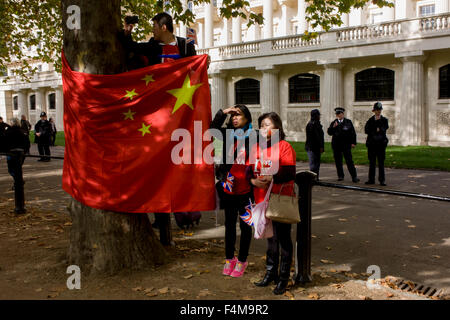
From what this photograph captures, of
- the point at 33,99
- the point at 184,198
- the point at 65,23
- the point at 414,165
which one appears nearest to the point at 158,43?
the point at 65,23

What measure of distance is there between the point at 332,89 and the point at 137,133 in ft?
73.0

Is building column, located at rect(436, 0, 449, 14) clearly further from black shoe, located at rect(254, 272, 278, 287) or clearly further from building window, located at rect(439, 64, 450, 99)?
black shoe, located at rect(254, 272, 278, 287)

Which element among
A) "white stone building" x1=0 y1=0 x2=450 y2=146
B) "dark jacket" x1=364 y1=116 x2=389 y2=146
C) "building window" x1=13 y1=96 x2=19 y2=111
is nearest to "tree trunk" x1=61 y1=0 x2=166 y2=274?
"dark jacket" x1=364 y1=116 x2=389 y2=146

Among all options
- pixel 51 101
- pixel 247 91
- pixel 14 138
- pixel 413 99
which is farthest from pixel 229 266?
pixel 51 101

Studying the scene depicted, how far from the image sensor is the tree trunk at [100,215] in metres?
4.50

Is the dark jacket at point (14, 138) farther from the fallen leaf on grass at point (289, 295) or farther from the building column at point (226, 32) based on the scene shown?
the building column at point (226, 32)

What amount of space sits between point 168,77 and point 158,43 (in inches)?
17.6

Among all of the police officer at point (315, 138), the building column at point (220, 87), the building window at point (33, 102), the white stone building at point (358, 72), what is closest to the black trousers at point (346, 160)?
the police officer at point (315, 138)

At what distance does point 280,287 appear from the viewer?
4066 millimetres

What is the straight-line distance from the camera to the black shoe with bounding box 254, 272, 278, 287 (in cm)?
422

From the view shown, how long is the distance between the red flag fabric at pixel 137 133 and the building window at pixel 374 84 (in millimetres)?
21153

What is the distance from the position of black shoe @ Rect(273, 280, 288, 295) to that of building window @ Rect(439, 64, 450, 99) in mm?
20781

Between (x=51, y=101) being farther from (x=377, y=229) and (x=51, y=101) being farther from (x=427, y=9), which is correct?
(x=377, y=229)

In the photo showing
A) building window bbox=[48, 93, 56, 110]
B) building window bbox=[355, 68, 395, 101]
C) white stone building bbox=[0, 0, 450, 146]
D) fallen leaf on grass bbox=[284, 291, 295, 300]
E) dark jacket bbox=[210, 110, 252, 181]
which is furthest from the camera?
building window bbox=[48, 93, 56, 110]
